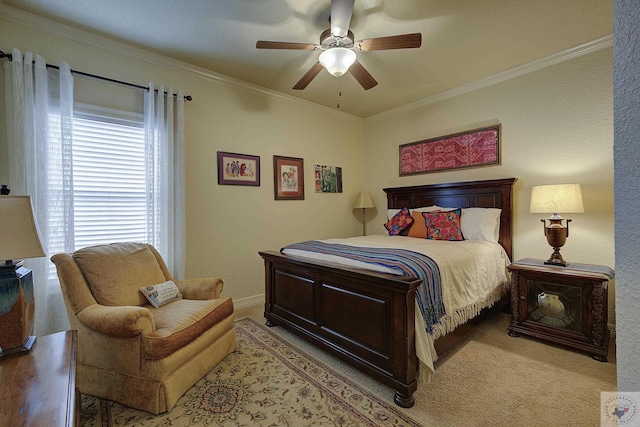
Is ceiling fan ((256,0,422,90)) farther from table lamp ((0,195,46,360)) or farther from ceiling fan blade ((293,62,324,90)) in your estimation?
table lamp ((0,195,46,360))

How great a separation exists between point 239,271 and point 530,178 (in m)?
3.52

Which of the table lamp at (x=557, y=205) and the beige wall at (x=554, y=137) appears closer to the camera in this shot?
the table lamp at (x=557, y=205)

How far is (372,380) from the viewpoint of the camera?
198 cm

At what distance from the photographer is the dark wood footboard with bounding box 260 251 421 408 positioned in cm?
173

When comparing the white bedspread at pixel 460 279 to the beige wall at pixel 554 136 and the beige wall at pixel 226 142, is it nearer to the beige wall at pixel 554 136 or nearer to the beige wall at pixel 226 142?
the beige wall at pixel 554 136

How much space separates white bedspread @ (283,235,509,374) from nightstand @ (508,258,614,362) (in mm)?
223

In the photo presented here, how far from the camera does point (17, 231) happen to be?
4.20 ft

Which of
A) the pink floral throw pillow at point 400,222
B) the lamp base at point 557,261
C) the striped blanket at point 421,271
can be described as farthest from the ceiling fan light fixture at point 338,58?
the lamp base at point 557,261

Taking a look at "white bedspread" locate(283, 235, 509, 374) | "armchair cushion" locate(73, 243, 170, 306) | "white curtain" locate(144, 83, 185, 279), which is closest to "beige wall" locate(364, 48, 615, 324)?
"white bedspread" locate(283, 235, 509, 374)

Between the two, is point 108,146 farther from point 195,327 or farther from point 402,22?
point 402,22

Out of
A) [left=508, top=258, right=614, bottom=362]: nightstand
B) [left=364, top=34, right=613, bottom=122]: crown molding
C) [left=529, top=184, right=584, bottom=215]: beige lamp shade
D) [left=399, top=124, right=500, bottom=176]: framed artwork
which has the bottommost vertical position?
[left=508, top=258, right=614, bottom=362]: nightstand

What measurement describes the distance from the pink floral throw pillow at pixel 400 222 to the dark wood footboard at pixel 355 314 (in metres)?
1.67

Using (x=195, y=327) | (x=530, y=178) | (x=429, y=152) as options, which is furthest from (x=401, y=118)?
(x=195, y=327)

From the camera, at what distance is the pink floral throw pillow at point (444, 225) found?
10.4ft
